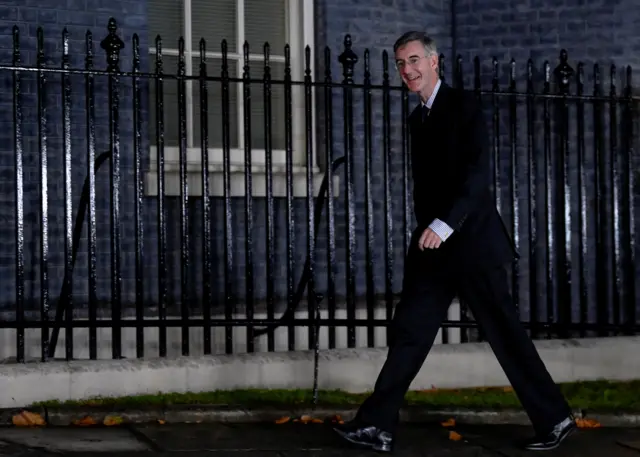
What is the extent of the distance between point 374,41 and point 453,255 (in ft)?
15.2

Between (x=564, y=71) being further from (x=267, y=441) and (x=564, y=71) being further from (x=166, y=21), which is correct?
(x=267, y=441)

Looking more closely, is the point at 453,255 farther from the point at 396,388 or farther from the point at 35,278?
the point at 35,278

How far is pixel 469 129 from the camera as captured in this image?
4961 millimetres

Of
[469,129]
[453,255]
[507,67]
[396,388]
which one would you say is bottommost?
[396,388]

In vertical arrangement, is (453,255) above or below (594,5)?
below

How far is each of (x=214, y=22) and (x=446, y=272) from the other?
174 inches

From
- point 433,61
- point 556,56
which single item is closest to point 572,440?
point 433,61

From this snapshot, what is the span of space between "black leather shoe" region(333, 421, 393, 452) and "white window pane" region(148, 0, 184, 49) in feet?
14.6

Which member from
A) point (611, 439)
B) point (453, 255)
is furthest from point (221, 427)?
point (611, 439)

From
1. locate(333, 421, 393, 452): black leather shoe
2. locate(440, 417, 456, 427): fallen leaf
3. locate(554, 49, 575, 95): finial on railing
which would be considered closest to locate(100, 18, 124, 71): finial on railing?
locate(333, 421, 393, 452): black leather shoe

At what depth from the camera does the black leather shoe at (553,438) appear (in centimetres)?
512

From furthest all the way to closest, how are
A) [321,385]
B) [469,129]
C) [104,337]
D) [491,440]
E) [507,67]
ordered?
[507,67]
[104,337]
[321,385]
[491,440]
[469,129]

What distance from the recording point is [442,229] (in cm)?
486

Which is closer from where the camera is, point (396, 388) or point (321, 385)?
point (396, 388)
